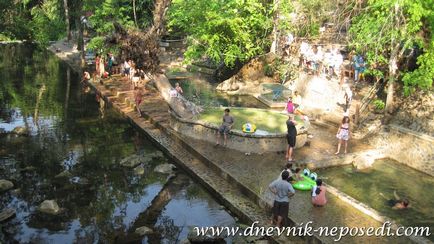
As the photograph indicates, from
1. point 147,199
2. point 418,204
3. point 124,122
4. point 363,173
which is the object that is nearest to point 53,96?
point 124,122

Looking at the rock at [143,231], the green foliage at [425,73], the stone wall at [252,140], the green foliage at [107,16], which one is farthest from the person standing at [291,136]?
the green foliage at [107,16]

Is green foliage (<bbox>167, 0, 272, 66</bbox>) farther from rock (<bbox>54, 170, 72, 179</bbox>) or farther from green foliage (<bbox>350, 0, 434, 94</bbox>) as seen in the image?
rock (<bbox>54, 170, 72, 179</bbox>)

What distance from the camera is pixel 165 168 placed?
15.9 m

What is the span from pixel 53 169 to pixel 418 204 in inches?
481

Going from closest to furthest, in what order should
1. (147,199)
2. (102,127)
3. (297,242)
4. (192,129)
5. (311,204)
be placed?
(297,242) < (311,204) < (147,199) < (192,129) < (102,127)

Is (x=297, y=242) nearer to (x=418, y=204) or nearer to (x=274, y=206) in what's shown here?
(x=274, y=206)

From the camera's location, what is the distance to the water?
12.1 metres

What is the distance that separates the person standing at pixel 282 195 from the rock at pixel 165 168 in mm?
5501

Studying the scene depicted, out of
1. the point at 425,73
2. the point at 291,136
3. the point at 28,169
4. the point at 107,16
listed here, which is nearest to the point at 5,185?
the point at 28,169

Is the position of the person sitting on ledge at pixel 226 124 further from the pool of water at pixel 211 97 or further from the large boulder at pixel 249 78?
the large boulder at pixel 249 78

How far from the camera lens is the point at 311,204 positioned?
12438 mm

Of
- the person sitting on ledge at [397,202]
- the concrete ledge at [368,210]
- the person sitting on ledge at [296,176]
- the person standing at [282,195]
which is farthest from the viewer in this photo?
the person sitting on ledge at [296,176]

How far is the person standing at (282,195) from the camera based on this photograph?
36.1ft

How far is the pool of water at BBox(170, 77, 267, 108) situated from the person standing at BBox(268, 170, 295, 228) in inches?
526
